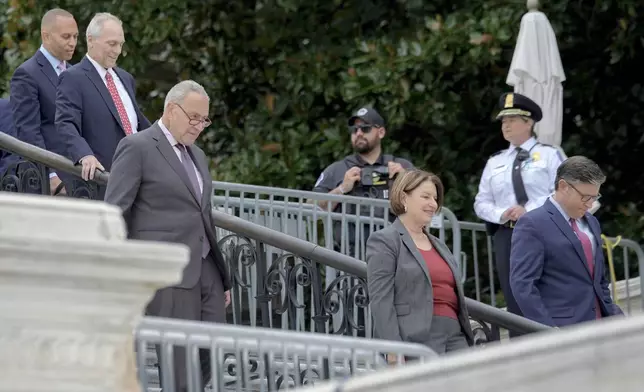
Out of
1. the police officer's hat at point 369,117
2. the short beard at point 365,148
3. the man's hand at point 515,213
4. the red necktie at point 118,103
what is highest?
the red necktie at point 118,103

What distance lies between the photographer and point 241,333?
5859mm

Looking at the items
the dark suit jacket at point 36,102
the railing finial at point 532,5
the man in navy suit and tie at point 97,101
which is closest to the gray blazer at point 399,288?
the man in navy suit and tie at point 97,101

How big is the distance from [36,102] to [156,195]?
2.17 m

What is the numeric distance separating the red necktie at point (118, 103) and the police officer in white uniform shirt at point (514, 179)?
2.34 m

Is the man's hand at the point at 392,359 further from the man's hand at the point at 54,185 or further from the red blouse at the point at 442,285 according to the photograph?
the man's hand at the point at 54,185

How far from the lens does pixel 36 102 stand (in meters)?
9.73

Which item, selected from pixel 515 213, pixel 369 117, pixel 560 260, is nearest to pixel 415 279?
pixel 560 260

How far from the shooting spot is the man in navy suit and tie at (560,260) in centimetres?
840

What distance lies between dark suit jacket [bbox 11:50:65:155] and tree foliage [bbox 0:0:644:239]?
4005mm

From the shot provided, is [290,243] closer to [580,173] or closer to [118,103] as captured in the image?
[118,103]

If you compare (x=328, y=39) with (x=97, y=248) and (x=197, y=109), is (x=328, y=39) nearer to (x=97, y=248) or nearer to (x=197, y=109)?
(x=197, y=109)

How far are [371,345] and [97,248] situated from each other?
1.76m

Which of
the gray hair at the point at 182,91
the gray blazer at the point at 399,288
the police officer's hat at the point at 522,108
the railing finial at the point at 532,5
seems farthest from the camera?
the railing finial at the point at 532,5

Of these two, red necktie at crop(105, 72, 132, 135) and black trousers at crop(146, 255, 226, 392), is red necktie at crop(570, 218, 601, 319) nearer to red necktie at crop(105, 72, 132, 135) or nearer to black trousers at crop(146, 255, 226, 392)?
black trousers at crop(146, 255, 226, 392)
